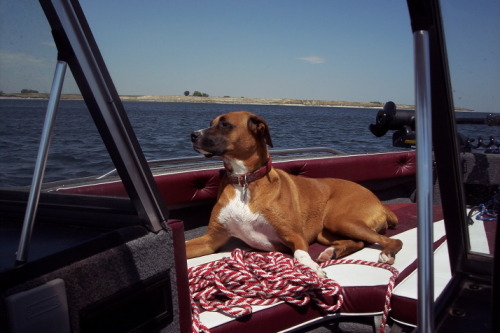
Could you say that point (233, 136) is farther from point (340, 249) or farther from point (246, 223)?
point (340, 249)

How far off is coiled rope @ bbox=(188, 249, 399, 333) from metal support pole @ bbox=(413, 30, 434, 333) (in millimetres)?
1518

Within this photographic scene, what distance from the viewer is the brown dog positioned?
337cm

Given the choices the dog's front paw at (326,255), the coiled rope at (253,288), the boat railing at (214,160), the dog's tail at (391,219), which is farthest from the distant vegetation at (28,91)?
the dog's tail at (391,219)

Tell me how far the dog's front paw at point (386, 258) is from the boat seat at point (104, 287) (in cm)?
181

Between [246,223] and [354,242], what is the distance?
2.85ft

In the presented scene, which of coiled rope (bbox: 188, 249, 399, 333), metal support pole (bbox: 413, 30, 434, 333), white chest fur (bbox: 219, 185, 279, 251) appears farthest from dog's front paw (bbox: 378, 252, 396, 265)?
metal support pole (bbox: 413, 30, 434, 333)

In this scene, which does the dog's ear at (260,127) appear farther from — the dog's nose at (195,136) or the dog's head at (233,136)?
the dog's nose at (195,136)

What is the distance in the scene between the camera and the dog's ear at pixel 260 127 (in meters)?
3.58

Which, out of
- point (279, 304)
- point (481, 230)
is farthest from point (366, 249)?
point (481, 230)

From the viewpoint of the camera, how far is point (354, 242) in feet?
Answer: 11.6

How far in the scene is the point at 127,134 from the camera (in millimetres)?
1372

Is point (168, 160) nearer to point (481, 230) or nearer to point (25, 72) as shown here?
point (25, 72)

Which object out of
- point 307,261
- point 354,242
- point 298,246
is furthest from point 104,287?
point 354,242

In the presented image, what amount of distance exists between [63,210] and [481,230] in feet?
4.85
